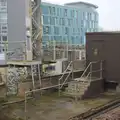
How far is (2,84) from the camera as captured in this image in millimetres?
12562

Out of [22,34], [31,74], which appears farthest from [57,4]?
[31,74]

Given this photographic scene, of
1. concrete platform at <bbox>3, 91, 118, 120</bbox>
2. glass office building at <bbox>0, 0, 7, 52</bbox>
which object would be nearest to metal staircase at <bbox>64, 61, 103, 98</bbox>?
concrete platform at <bbox>3, 91, 118, 120</bbox>

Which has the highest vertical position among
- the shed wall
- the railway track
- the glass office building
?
the glass office building

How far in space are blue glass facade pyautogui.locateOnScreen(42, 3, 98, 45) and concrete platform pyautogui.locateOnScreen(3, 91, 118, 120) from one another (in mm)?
13799

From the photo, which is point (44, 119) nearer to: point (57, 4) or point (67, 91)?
point (67, 91)

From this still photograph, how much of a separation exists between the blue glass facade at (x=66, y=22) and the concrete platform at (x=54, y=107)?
13799mm

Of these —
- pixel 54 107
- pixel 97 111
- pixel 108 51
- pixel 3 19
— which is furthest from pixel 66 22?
pixel 97 111

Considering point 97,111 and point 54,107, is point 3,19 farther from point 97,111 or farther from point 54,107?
point 97,111

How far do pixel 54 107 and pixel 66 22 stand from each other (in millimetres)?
20352

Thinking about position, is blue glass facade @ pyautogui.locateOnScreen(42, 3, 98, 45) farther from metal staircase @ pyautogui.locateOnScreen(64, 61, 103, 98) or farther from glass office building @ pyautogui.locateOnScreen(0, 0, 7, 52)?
metal staircase @ pyautogui.locateOnScreen(64, 61, 103, 98)

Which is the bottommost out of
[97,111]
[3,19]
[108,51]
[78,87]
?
[97,111]

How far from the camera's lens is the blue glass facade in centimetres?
2736

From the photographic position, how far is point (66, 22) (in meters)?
30.7

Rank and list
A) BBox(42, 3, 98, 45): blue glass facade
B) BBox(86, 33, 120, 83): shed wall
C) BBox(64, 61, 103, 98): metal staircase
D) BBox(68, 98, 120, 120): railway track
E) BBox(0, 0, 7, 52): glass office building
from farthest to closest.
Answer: BBox(42, 3, 98, 45): blue glass facade → BBox(0, 0, 7, 52): glass office building → BBox(86, 33, 120, 83): shed wall → BBox(64, 61, 103, 98): metal staircase → BBox(68, 98, 120, 120): railway track
